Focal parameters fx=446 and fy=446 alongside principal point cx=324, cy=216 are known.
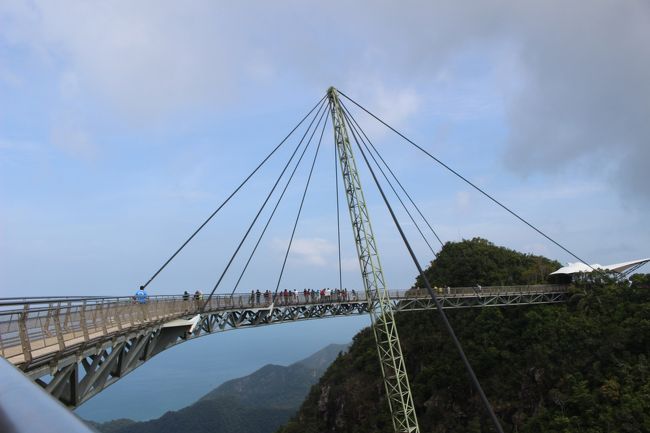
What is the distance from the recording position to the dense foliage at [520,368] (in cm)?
3662

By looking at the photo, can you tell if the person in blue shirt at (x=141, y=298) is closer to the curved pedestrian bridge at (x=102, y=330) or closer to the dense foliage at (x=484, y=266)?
the curved pedestrian bridge at (x=102, y=330)

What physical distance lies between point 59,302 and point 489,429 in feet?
149

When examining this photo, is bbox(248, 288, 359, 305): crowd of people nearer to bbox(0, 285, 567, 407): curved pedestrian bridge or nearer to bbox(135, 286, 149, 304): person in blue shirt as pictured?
bbox(0, 285, 567, 407): curved pedestrian bridge

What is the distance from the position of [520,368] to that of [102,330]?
43215 millimetres

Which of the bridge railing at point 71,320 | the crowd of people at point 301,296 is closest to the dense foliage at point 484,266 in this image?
the crowd of people at point 301,296

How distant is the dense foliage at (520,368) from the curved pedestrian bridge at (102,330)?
24.0 metres

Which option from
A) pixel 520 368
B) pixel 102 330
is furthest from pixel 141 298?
pixel 520 368

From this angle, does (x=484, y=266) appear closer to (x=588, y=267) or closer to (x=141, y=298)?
(x=588, y=267)

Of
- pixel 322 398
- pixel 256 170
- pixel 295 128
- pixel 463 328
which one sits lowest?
pixel 322 398

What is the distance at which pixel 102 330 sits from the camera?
13.4 metres

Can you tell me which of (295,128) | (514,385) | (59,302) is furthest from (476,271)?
A: (59,302)

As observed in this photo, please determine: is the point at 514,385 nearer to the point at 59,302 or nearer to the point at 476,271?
the point at 476,271

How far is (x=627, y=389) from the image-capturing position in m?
35.2

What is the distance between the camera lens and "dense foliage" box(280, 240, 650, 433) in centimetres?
3662
